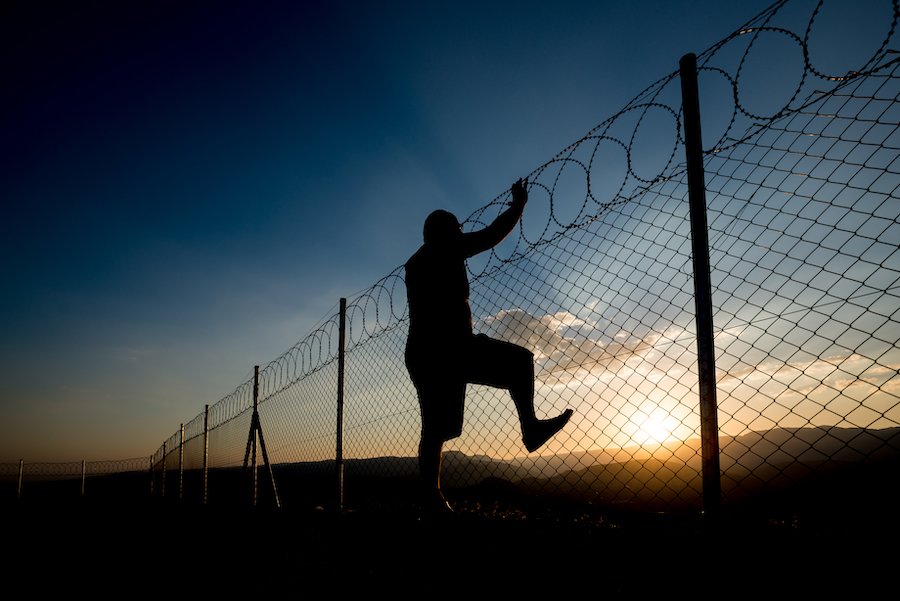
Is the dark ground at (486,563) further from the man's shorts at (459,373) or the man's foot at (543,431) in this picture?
the man's shorts at (459,373)

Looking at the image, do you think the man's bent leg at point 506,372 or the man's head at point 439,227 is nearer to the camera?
the man's bent leg at point 506,372

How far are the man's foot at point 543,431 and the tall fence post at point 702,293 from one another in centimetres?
72

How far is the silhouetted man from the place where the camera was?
2.57 m

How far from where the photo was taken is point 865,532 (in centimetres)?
168

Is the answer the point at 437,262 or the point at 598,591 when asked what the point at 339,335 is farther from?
the point at 598,591

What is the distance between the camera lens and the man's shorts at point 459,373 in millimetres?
2570

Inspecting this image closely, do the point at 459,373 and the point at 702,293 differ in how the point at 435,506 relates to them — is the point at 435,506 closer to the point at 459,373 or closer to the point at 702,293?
the point at 459,373

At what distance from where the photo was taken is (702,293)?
6.56ft

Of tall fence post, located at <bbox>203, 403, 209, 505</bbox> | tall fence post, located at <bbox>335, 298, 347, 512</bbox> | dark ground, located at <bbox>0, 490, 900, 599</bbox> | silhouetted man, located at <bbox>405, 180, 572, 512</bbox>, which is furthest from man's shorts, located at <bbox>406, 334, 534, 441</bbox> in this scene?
tall fence post, located at <bbox>203, 403, 209, 505</bbox>

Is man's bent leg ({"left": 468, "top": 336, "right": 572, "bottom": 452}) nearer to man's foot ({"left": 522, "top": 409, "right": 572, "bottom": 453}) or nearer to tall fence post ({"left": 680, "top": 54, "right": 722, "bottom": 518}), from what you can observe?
man's foot ({"left": 522, "top": 409, "right": 572, "bottom": 453})

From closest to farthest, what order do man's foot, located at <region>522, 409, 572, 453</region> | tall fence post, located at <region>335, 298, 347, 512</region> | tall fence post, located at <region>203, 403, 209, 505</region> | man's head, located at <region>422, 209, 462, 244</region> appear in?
1. man's foot, located at <region>522, 409, 572, 453</region>
2. man's head, located at <region>422, 209, 462, 244</region>
3. tall fence post, located at <region>335, 298, 347, 512</region>
4. tall fence post, located at <region>203, 403, 209, 505</region>

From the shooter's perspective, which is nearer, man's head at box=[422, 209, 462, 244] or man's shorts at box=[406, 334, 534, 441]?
man's shorts at box=[406, 334, 534, 441]

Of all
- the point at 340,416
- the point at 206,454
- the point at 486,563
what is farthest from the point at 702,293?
the point at 206,454

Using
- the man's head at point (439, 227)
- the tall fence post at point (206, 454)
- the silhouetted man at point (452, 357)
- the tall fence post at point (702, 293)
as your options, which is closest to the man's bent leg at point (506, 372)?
the silhouetted man at point (452, 357)
